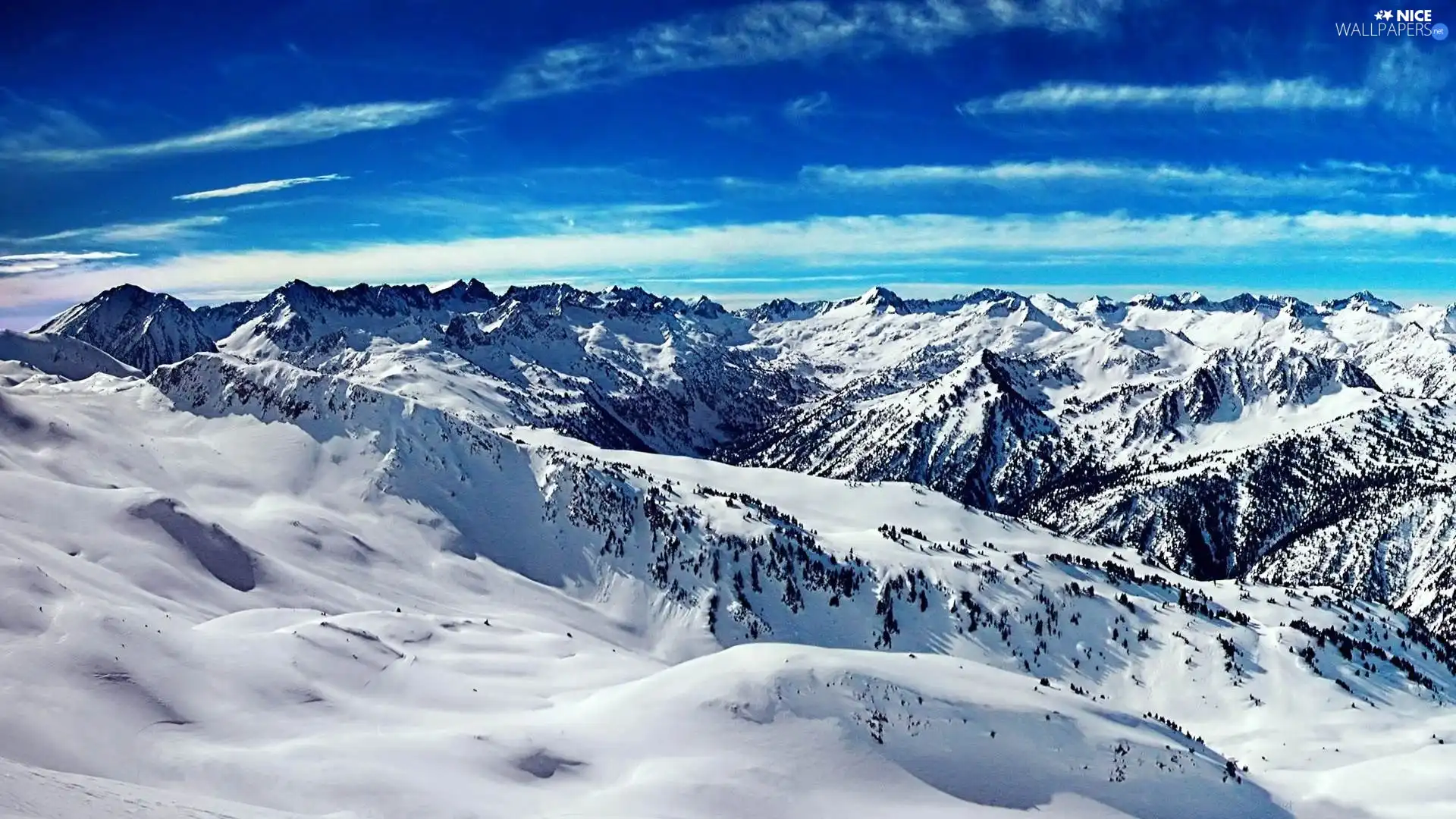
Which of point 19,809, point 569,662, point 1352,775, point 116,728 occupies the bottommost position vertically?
point 1352,775

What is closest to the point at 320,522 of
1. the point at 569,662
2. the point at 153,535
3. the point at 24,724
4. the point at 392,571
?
the point at 392,571

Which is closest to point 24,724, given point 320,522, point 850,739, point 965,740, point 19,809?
point 19,809

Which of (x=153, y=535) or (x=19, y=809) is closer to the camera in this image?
(x=19, y=809)

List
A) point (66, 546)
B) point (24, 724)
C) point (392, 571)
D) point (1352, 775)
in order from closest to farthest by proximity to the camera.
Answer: point (24, 724)
point (1352, 775)
point (66, 546)
point (392, 571)

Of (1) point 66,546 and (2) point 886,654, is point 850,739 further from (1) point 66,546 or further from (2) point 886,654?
(1) point 66,546

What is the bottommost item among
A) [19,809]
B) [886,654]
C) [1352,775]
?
[1352,775]

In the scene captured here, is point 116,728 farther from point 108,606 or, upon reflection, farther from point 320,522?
point 320,522

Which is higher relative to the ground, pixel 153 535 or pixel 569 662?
pixel 153 535

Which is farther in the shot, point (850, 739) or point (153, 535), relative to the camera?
point (153, 535)

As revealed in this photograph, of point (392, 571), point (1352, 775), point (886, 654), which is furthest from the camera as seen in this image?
point (392, 571)
